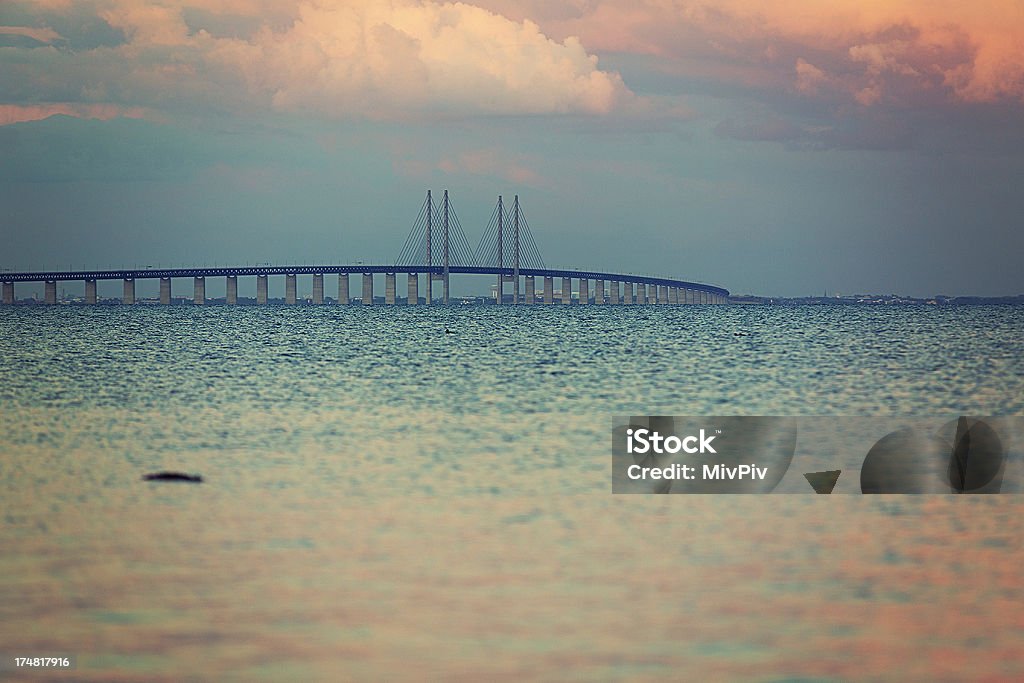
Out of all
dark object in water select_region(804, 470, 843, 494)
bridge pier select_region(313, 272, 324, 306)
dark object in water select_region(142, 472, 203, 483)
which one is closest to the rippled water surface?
dark object in water select_region(142, 472, 203, 483)

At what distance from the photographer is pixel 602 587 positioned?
472 inches

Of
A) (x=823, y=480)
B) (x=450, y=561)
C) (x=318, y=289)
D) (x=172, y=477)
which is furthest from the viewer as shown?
(x=318, y=289)

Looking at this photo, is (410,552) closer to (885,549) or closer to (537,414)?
(885,549)

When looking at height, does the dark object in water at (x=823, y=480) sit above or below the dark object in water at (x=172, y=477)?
below

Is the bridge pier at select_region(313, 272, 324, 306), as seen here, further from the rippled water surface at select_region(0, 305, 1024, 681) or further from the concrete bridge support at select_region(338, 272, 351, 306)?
the rippled water surface at select_region(0, 305, 1024, 681)

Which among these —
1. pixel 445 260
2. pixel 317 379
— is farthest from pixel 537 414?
pixel 445 260

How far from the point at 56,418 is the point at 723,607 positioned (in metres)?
19.9

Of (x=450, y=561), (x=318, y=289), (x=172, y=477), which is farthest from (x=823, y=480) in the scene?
(x=318, y=289)

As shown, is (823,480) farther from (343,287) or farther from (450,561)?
(343,287)

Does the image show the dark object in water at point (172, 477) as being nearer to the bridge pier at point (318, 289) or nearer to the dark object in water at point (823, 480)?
the dark object in water at point (823, 480)

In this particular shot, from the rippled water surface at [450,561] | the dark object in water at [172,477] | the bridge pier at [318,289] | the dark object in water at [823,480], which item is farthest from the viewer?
the bridge pier at [318,289]

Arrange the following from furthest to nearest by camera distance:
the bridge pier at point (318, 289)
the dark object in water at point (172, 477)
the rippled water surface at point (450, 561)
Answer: the bridge pier at point (318, 289) → the dark object in water at point (172, 477) → the rippled water surface at point (450, 561)

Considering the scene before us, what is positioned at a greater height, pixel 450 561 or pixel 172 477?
pixel 450 561

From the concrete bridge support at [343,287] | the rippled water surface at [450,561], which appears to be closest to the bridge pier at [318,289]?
the concrete bridge support at [343,287]
